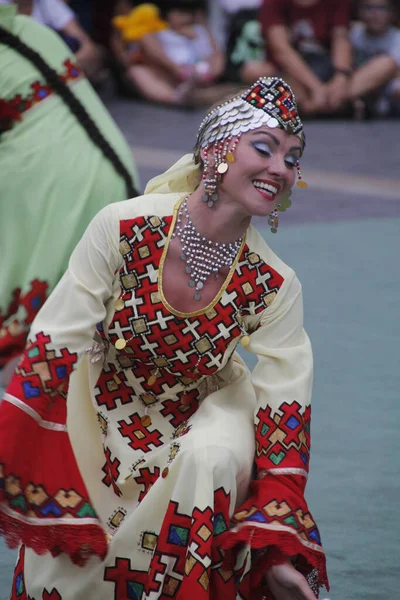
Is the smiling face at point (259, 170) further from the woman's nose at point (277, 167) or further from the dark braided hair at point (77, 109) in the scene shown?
the dark braided hair at point (77, 109)

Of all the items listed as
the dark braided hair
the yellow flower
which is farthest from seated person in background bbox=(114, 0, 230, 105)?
the dark braided hair

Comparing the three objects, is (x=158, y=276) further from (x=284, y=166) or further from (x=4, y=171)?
(x=4, y=171)

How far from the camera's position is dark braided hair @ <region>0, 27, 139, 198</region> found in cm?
397

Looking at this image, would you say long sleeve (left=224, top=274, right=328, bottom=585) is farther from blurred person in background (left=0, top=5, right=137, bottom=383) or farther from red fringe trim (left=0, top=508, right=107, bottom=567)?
blurred person in background (left=0, top=5, right=137, bottom=383)

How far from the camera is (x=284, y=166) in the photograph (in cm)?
246

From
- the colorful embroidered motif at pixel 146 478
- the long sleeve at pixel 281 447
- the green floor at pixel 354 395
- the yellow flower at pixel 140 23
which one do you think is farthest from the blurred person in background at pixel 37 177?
the yellow flower at pixel 140 23

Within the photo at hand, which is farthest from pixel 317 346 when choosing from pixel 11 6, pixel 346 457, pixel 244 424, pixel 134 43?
pixel 134 43

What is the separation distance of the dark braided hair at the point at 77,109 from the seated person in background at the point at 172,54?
5306 millimetres

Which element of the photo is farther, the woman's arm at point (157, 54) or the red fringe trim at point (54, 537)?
the woman's arm at point (157, 54)

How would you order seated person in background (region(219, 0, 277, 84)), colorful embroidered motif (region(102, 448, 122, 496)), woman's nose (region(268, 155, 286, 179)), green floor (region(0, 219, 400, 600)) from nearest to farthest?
woman's nose (region(268, 155, 286, 179)), colorful embroidered motif (region(102, 448, 122, 496)), green floor (region(0, 219, 400, 600)), seated person in background (region(219, 0, 277, 84))

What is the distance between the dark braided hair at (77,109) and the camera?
13.0ft

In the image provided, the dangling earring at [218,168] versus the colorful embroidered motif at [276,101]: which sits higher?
the colorful embroidered motif at [276,101]

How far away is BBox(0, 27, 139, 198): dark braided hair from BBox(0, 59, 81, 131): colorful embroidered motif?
0.09 feet

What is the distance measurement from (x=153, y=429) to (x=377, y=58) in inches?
275
